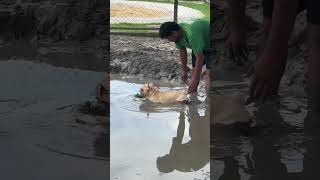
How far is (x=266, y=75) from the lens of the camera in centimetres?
140

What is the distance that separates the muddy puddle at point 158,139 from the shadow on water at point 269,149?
0.33 feet

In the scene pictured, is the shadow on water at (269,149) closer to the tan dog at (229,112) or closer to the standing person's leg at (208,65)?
the tan dog at (229,112)

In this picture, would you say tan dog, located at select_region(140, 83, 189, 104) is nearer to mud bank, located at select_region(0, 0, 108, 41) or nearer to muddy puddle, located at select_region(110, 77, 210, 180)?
muddy puddle, located at select_region(110, 77, 210, 180)

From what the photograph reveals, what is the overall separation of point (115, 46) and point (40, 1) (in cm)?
187

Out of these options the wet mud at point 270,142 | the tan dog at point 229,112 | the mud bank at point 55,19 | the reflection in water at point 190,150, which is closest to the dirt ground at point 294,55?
the wet mud at point 270,142

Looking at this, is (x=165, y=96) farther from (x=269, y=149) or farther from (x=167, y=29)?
(x=269, y=149)

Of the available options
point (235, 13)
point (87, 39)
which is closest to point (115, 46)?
point (87, 39)

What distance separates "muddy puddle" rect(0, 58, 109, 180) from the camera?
8.83ft

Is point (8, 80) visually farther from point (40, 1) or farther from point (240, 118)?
point (40, 1)

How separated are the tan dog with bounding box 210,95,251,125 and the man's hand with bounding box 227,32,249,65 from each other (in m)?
1.67

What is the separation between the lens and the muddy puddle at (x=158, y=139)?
9.05 feet

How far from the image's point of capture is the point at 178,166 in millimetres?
2859

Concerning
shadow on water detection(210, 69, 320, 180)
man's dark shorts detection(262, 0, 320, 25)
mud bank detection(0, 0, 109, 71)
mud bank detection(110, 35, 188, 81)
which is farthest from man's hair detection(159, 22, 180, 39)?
mud bank detection(0, 0, 109, 71)

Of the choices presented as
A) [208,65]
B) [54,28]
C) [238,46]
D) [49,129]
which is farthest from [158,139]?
[54,28]
